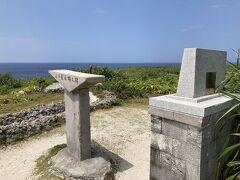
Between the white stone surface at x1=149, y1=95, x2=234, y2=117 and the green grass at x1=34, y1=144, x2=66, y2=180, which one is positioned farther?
the green grass at x1=34, y1=144, x2=66, y2=180

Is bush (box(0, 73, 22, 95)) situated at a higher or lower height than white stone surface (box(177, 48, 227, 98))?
lower

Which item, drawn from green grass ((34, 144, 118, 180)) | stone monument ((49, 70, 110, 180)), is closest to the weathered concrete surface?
stone monument ((49, 70, 110, 180))

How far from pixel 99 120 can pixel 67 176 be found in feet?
12.5

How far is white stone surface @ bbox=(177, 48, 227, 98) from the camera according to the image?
3.57 meters

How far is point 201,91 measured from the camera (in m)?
3.80

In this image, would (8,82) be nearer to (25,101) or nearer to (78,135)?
(25,101)

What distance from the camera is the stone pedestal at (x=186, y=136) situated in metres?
3.38

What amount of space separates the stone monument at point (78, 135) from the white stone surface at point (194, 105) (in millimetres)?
1636

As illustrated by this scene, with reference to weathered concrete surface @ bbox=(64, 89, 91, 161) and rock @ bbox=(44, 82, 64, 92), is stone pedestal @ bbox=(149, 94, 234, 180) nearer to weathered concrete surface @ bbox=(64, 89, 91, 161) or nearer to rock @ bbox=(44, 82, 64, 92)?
weathered concrete surface @ bbox=(64, 89, 91, 161)

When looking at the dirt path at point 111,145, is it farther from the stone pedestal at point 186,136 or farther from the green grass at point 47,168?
the stone pedestal at point 186,136

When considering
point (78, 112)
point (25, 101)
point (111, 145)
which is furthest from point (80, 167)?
point (25, 101)

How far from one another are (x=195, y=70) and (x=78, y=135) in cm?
290

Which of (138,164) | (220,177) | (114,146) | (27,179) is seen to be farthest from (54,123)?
(220,177)

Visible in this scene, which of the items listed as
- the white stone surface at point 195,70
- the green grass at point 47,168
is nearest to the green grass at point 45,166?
the green grass at point 47,168
